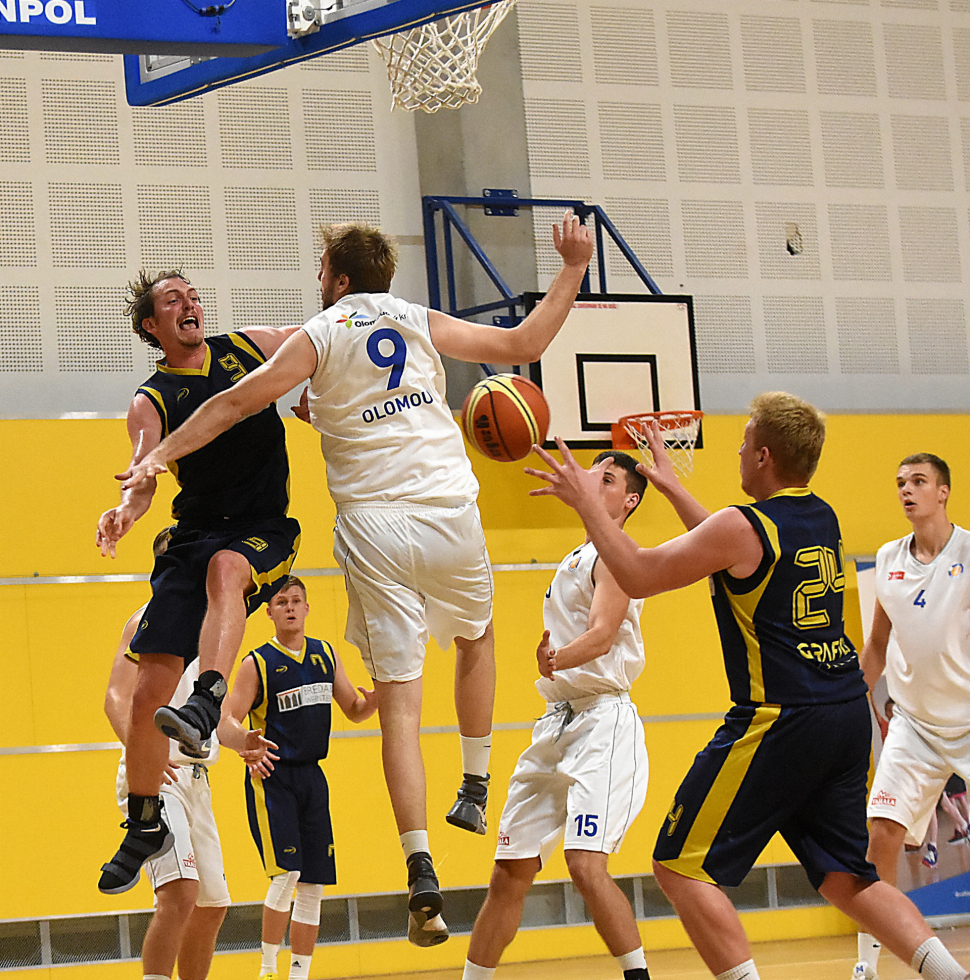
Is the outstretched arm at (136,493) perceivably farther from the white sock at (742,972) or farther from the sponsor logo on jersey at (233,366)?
→ the white sock at (742,972)

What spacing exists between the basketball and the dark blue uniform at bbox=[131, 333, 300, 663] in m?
0.78

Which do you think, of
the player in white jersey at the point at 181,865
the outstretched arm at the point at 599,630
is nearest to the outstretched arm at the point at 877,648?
the outstretched arm at the point at 599,630

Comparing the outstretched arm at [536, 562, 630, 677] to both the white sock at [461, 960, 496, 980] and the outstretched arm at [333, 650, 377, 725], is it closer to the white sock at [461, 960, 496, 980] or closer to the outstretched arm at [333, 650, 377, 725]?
the white sock at [461, 960, 496, 980]

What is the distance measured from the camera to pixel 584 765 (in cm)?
598

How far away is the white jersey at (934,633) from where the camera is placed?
721 centimetres

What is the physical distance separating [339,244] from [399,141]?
19.7 feet

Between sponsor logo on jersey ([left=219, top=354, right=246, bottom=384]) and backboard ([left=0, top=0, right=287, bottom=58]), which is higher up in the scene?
backboard ([left=0, top=0, right=287, bottom=58])

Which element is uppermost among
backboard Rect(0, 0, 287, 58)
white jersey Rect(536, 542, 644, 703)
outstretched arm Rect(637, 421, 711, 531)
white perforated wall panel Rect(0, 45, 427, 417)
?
white perforated wall panel Rect(0, 45, 427, 417)

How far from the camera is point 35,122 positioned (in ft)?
31.8

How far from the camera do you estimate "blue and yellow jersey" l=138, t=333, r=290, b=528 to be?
4.89m

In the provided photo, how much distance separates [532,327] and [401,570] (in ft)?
2.98

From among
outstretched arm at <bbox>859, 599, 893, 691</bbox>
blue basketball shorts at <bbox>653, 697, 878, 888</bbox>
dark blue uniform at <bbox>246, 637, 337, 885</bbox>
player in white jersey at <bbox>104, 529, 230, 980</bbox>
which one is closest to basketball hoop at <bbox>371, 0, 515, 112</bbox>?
player in white jersey at <bbox>104, 529, 230, 980</bbox>

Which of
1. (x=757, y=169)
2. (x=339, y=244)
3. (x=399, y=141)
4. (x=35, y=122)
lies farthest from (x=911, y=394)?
(x=339, y=244)

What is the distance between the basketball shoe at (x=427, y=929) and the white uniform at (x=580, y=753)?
1.50 meters
